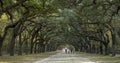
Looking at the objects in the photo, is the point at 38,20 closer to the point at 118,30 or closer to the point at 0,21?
the point at 0,21

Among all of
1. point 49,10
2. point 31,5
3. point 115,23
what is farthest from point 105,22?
point 31,5

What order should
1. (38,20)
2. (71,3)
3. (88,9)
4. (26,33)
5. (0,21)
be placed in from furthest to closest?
(26,33), (38,20), (0,21), (88,9), (71,3)

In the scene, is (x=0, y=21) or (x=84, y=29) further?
(x=84, y=29)

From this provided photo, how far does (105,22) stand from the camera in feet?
165

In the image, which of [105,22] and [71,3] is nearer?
[71,3]

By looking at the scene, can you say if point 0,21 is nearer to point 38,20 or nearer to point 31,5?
point 38,20

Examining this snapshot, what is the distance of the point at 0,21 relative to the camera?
54156 mm

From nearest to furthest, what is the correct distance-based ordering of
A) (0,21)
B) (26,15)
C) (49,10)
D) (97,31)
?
(49,10)
(26,15)
(0,21)
(97,31)

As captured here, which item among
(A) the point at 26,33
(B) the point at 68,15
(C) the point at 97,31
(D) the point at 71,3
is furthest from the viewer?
(A) the point at 26,33

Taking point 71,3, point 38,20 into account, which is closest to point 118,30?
point 38,20

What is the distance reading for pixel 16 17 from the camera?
53.0 meters

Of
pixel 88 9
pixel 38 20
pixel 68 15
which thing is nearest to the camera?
pixel 88 9

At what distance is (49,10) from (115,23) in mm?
15656

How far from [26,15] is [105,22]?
13.6 metres
